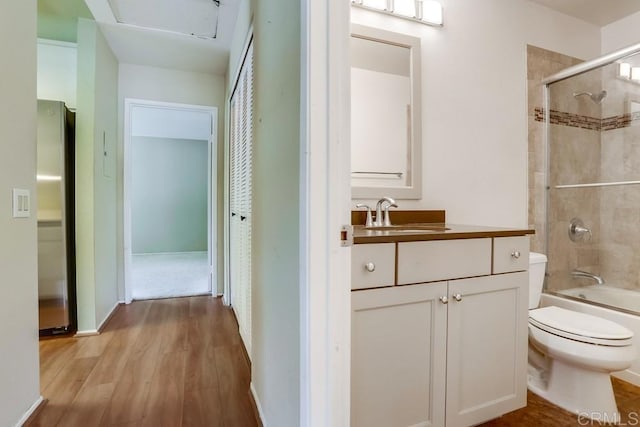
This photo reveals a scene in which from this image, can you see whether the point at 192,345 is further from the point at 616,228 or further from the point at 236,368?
the point at 616,228

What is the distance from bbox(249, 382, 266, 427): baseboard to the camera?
1.40 meters

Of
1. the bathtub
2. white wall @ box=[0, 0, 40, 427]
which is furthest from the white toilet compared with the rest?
white wall @ box=[0, 0, 40, 427]

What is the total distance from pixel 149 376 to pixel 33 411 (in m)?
0.49

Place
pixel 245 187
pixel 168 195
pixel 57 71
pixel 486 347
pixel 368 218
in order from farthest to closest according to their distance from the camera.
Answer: pixel 168 195, pixel 57 71, pixel 245 187, pixel 368 218, pixel 486 347

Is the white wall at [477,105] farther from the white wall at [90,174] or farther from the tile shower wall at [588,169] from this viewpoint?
the white wall at [90,174]

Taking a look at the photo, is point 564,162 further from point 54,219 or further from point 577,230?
point 54,219

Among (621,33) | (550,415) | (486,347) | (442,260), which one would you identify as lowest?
(550,415)

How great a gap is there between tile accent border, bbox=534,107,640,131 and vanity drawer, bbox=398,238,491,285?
1.56 m

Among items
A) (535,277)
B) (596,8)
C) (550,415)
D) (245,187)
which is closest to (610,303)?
(535,277)

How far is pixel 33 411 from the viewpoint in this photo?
1.46m

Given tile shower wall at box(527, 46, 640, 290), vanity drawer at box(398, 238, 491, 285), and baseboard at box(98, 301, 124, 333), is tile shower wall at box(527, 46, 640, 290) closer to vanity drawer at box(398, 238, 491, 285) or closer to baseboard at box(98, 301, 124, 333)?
vanity drawer at box(398, 238, 491, 285)

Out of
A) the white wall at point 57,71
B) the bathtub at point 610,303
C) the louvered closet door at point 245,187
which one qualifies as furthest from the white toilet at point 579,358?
the white wall at point 57,71

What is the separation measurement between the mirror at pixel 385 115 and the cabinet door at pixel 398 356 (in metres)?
0.74

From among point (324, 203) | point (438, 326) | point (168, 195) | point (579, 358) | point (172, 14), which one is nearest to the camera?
point (324, 203)
